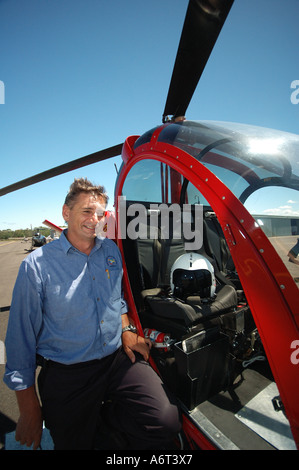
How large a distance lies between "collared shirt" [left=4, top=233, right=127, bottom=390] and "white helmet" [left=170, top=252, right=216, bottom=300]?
0.53 m

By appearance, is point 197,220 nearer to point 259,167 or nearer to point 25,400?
point 259,167

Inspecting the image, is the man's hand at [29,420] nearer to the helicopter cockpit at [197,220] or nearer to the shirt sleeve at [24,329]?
the shirt sleeve at [24,329]

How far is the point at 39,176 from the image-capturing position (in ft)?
15.0

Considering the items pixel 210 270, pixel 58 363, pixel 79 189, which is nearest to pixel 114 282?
pixel 58 363

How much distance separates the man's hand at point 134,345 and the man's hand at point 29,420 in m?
0.58

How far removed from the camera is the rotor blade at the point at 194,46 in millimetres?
1449

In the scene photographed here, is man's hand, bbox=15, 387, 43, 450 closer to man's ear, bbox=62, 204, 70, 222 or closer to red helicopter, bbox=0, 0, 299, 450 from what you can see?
red helicopter, bbox=0, 0, 299, 450

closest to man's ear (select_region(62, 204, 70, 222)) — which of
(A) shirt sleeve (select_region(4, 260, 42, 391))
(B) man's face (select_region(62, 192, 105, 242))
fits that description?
(B) man's face (select_region(62, 192, 105, 242))

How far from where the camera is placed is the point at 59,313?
1311mm

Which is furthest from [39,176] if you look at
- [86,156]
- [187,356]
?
[187,356]

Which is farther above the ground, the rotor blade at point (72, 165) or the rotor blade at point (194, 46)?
the rotor blade at point (194, 46)

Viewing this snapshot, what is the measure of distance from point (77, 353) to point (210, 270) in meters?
1.17

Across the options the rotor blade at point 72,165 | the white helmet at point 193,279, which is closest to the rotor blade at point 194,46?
the rotor blade at point 72,165

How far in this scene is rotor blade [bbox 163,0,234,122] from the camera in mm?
1449
